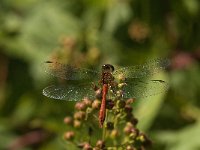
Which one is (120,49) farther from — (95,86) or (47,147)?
(95,86)

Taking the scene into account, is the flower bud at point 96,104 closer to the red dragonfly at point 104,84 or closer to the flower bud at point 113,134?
the red dragonfly at point 104,84

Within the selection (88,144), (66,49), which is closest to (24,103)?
(66,49)

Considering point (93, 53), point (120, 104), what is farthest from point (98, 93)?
point (93, 53)

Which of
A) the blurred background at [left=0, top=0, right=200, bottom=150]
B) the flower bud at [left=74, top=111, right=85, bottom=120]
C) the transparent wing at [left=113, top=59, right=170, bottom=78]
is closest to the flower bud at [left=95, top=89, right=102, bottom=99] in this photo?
the flower bud at [left=74, top=111, right=85, bottom=120]

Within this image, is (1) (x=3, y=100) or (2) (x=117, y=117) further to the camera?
(1) (x=3, y=100)

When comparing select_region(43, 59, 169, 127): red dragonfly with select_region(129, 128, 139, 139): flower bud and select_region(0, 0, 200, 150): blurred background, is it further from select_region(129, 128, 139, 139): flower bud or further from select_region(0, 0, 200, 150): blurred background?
select_region(0, 0, 200, 150): blurred background

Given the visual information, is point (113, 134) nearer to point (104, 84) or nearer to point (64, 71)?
point (104, 84)

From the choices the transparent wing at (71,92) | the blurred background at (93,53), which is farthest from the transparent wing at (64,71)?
the blurred background at (93,53)
